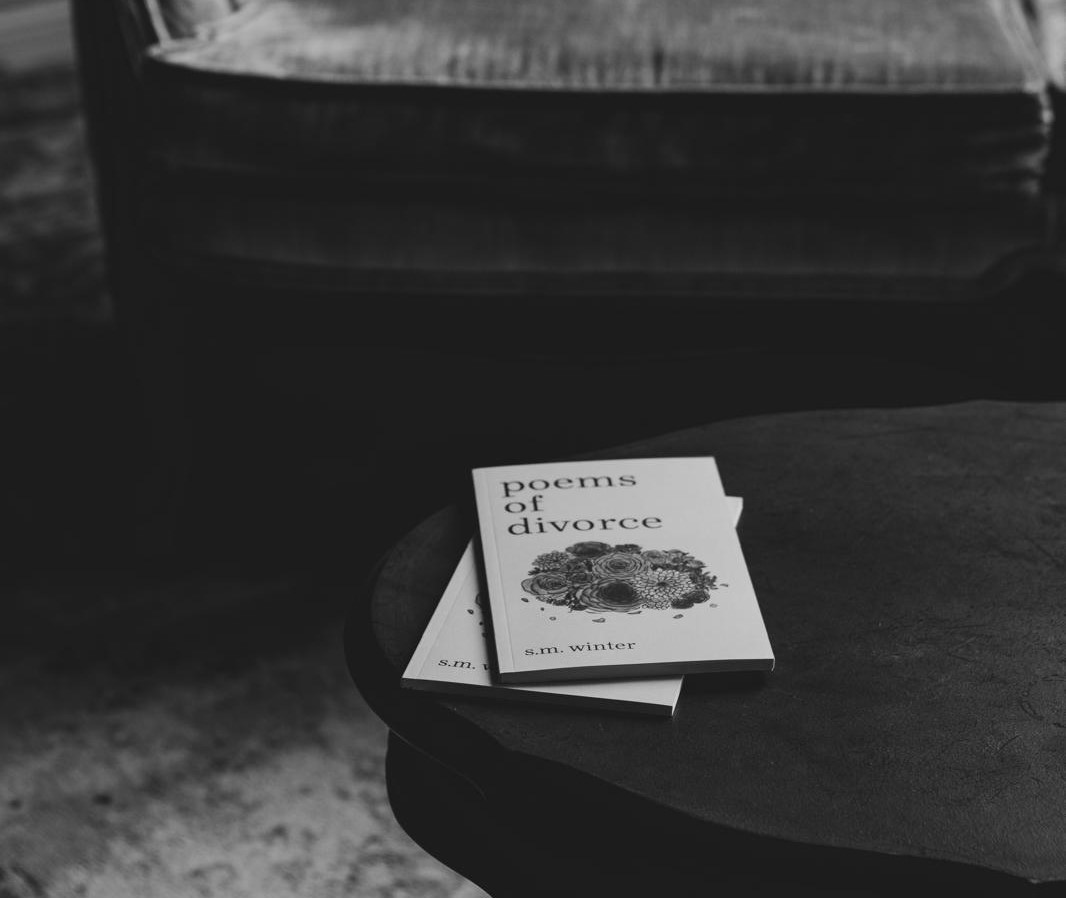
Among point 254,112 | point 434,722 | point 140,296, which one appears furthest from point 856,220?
point 434,722

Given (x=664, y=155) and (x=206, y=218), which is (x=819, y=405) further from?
(x=206, y=218)

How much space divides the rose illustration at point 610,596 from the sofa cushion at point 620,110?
71 centimetres

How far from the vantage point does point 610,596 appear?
2.02ft

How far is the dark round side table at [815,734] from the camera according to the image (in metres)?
0.48

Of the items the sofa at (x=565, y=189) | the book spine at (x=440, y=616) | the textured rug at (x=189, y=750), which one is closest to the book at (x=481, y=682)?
the book spine at (x=440, y=616)

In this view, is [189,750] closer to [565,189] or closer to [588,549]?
[588,549]

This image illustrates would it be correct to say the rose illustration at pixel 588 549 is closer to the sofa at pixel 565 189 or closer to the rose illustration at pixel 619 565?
the rose illustration at pixel 619 565

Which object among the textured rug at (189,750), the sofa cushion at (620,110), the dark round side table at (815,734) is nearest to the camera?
the dark round side table at (815,734)

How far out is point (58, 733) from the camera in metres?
1.07

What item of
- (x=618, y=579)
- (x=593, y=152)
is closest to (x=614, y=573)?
(x=618, y=579)

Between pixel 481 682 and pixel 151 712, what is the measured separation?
64 cm

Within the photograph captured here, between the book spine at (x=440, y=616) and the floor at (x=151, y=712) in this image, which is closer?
the book spine at (x=440, y=616)

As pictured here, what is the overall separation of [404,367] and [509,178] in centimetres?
23

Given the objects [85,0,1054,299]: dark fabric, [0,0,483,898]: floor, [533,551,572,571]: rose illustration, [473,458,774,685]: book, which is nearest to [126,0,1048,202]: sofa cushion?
[85,0,1054,299]: dark fabric
